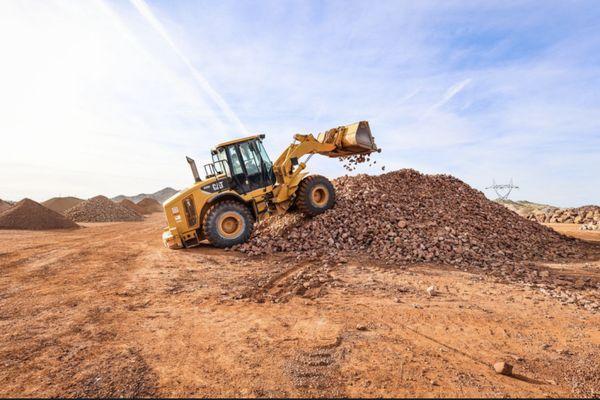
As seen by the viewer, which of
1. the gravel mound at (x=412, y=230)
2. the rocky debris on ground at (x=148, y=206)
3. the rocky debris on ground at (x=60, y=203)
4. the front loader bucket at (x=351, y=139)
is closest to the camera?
the gravel mound at (x=412, y=230)

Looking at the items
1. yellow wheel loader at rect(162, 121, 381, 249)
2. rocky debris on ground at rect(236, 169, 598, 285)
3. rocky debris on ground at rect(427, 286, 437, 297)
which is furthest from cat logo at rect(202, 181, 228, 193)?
rocky debris on ground at rect(427, 286, 437, 297)

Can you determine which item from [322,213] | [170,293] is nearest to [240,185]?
[322,213]

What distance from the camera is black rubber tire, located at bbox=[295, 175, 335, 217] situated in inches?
441

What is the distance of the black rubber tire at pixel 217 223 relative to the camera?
998cm

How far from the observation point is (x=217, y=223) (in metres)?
10.1

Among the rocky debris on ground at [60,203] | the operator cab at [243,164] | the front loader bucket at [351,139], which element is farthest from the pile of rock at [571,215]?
the rocky debris on ground at [60,203]

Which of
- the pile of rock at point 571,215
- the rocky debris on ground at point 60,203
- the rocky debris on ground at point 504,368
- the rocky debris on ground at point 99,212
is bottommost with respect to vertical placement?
the pile of rock at point 571,215

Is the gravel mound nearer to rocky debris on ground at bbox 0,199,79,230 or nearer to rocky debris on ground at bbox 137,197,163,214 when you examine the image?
rocky debris on ground at bbox 0,199,79,230

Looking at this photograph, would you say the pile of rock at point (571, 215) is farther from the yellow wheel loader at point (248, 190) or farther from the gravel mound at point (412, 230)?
the yellow wheel loader at point (248, 190)

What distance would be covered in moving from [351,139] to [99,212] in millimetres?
24595

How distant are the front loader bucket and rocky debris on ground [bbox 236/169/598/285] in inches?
53.4

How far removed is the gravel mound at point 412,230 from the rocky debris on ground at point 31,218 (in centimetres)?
1512

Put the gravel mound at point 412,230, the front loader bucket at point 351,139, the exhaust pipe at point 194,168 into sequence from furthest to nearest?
the front loader bucket at point 351,139
the exhaust pipe at point 194,168
the gravel mound at point 412,230

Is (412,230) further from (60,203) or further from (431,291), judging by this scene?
(60,203)
